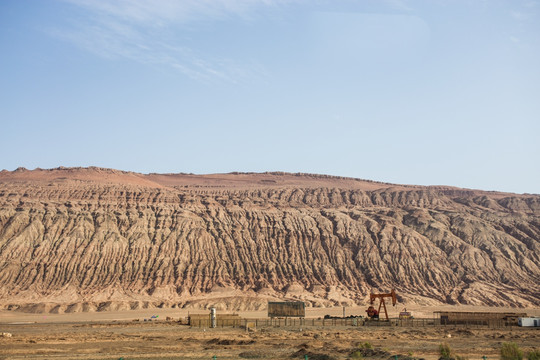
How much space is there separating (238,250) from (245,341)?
73561mm

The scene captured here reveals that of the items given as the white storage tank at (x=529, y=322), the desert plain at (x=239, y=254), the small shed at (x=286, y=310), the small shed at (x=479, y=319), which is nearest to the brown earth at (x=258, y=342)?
the white storage tank at (x=529, y=322)

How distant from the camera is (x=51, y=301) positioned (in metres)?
103

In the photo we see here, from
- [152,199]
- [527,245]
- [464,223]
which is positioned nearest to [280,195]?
[152,199]

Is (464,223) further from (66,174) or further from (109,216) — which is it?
(66,174)

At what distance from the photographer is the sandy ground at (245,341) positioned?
43.2m

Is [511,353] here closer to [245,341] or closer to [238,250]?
[245,341]

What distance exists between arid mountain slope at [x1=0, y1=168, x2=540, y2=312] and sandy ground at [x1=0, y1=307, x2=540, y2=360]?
35.9 m

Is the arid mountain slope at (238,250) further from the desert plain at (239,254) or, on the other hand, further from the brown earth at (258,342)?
the brown earth at (258,342)

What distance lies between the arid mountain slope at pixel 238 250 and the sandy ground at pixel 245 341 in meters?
35.9

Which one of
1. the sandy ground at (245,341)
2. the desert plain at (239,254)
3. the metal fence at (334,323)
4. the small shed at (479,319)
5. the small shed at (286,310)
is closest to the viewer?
the sandy ground at (245,341)

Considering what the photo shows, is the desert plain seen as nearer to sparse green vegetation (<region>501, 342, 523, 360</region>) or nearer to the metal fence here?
the metal fence

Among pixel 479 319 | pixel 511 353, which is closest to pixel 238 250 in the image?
pixel 479 319

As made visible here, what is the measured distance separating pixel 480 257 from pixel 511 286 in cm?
1008

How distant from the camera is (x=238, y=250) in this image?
411 ft
